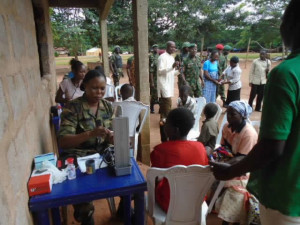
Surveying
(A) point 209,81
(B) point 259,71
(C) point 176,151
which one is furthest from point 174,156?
(B) point 259,71

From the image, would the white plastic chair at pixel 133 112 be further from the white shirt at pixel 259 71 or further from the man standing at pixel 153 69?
the white shirt at pixel 259 71

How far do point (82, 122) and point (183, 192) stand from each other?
111cm

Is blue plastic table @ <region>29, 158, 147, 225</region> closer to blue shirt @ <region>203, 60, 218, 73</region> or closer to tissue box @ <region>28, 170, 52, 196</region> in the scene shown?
tissue box @ <region>28, 170, 52, 196</region>

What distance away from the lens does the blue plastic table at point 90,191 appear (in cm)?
139

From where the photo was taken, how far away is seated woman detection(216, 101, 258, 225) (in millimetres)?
1964

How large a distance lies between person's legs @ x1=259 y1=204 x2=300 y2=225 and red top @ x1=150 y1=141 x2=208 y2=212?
1.98 ft

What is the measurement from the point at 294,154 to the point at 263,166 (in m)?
0.14

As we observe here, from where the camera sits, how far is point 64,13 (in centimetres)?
1201

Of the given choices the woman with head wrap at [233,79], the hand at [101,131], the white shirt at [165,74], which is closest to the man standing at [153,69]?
the white shirt at [165,74]

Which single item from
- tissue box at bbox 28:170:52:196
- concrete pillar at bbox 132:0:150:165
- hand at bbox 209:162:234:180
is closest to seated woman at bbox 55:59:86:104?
concrete pillar at bbox 132:0:150:165

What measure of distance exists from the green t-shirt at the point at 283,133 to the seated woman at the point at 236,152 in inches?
35.5

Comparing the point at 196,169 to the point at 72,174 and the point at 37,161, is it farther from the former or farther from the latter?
the point at 37,161

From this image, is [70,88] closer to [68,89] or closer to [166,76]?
[68,89]

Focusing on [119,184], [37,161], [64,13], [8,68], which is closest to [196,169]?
[119,184]
